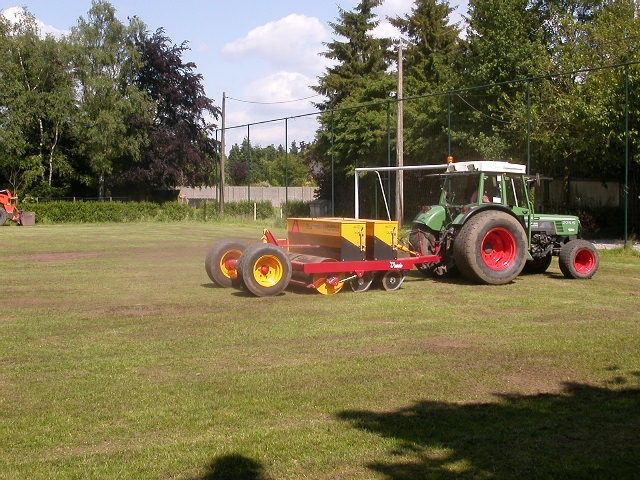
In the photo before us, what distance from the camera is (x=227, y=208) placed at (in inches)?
1789

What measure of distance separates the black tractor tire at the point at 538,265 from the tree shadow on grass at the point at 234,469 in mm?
11910

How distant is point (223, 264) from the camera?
556 inches

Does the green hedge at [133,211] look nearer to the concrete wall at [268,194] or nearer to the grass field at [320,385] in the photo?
the concrete wall at [268,194]

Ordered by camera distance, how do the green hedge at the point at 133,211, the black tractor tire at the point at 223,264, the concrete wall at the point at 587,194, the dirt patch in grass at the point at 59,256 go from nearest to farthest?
the black tractor tire at the point at 223,264, the dirt patch in grass at the point at 59,256, the concrete wall at the point at 587,194, the green hedge at the point at 133,211

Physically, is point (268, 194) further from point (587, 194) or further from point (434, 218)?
point (434, 218)

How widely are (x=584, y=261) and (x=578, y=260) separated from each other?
4.8 inches

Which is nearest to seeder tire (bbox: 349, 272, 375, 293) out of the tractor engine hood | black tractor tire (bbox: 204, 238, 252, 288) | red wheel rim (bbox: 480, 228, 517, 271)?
the tractor engine hood

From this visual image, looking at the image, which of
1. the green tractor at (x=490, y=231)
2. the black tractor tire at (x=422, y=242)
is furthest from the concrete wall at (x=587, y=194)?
the black tractor tire at (x=422, y=242)

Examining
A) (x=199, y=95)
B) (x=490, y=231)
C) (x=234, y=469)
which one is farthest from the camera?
(x=199, y=95)

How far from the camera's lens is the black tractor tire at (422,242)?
14570 millimetres

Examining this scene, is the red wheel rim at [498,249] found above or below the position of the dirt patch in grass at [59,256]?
above

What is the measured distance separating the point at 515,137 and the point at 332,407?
86.1 feet

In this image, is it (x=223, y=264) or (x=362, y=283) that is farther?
(x=223, y=264)

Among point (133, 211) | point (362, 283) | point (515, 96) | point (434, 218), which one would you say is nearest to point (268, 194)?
point (133, 211)
